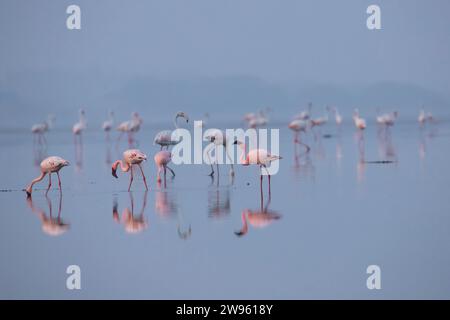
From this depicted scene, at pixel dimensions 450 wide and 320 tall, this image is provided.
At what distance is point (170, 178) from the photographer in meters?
11.3

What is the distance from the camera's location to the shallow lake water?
5844mm

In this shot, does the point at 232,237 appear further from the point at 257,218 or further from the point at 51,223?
the point at 51,223

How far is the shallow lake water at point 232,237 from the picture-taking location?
5.84 meters

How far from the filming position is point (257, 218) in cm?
784

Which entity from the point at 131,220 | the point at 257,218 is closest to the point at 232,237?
the point at 257,218

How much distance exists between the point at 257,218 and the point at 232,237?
84cm

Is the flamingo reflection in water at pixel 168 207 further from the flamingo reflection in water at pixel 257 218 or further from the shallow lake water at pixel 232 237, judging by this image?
the flamingo reflection in water at pixel 257 218

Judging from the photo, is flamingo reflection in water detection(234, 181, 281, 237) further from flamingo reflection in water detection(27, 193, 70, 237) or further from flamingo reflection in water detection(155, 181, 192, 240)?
flamingo reflection in water detection(27, 193, 70, 237)

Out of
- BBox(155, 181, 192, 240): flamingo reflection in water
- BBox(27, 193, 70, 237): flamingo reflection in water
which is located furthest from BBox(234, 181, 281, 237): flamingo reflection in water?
BBox(27, 193, 70, 237): flamingo reflection in water

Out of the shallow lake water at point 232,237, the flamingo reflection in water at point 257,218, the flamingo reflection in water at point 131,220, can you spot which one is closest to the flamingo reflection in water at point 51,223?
the shallow lake water at point 232,237

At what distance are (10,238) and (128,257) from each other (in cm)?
170

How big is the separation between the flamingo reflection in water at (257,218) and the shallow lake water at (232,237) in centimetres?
2
